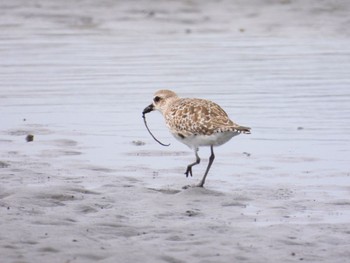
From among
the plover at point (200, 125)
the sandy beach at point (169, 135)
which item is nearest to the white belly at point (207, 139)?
the plover at point (200, 125)

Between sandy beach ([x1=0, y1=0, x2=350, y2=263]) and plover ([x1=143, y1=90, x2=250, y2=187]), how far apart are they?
1.40ft

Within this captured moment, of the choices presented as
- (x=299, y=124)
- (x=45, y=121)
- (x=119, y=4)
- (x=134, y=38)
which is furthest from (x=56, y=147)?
(x=119, y=4)

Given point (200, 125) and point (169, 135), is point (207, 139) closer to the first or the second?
point (200, 125)

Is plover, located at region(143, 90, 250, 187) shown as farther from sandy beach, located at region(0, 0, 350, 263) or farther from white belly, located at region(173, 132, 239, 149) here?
sandy beach, located at region(0, 0, 350, 263)

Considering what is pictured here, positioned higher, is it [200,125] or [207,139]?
[200,125]

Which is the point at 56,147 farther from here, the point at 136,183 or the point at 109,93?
→ the point at 109,93

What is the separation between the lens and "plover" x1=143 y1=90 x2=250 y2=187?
11.4 m

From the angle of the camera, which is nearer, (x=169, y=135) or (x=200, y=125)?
(x=200, y=125)

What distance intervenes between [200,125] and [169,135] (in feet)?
8.85

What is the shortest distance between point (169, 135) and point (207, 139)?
2652mm

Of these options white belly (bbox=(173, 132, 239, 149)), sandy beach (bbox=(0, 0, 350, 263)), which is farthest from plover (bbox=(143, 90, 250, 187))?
sandy beach (bbox=(0, 0, 350, 263))

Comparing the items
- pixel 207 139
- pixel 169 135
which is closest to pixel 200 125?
pixel 207 139

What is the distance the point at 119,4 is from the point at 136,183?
54.6 ft

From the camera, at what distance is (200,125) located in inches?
456
